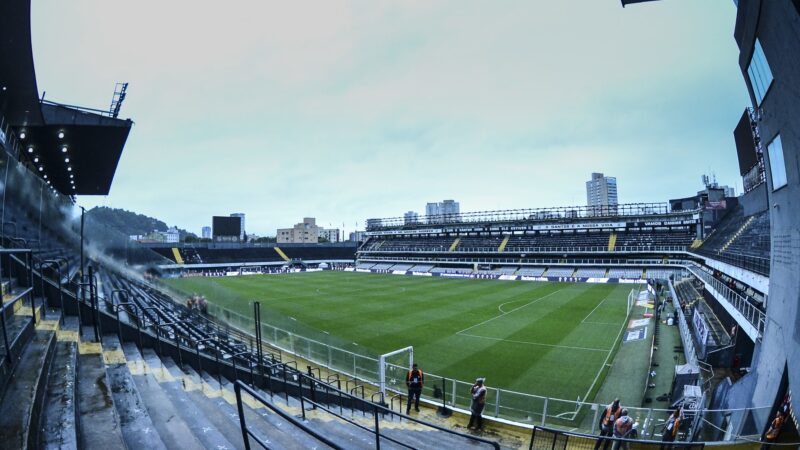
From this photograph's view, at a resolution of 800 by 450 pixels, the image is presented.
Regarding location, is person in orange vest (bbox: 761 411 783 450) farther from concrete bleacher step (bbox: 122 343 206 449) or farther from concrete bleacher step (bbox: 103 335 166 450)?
concrete bleacher step (bbox: 103 335 166 450)

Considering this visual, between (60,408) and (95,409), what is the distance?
1.11 feet

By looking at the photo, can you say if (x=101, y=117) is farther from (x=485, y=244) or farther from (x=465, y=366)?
(x=485, y=244)

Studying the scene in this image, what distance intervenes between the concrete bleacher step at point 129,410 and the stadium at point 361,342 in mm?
25

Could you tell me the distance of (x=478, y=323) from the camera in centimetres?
2388

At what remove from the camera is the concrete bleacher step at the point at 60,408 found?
2850 mm

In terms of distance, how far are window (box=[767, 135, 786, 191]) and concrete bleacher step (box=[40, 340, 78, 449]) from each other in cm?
1174

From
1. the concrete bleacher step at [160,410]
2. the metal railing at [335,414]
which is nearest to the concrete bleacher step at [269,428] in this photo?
the metal railing at [335,414]

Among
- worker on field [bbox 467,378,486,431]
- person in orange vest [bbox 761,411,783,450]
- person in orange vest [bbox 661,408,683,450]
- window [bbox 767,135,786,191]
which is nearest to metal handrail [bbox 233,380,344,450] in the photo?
worker on field [bbox 467,378,486,431]

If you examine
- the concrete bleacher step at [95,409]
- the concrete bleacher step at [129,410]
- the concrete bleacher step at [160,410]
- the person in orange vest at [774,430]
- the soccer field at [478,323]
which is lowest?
the soccer field at [478,323]

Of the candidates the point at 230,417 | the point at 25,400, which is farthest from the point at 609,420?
the point at 25,400

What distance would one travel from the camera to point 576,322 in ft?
78.8

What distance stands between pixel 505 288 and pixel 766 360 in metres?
32.7

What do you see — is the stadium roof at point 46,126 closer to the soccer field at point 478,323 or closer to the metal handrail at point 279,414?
the soccer field at point 478,323

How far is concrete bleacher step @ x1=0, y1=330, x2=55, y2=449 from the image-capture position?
249 cm
